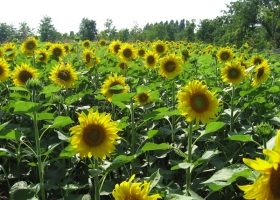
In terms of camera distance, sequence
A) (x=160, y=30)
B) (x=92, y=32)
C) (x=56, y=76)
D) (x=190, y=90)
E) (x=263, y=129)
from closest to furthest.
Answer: (x=263, y=129) → (x=190, y=90) → (x=56, y=76) → (x=160, y=30) → (x=92, y=32)

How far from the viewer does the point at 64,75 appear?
3631 mm

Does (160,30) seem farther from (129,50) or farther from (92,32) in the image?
(129,50)

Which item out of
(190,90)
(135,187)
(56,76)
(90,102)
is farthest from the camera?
(90,102)

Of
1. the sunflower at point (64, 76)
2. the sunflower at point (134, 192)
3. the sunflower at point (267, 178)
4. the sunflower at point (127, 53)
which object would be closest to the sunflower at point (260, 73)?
the sunflower at point (127, 53)

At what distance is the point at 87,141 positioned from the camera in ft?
6.82

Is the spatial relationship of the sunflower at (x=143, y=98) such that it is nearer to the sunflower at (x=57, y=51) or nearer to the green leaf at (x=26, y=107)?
the green leaf at (x=26, y=107)

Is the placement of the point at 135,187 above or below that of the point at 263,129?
below

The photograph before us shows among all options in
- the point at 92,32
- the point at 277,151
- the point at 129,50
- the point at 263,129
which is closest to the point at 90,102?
the point at 129,50

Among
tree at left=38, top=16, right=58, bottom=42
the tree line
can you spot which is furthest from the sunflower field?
tree at left=38, top=16, right=58, bottom=42

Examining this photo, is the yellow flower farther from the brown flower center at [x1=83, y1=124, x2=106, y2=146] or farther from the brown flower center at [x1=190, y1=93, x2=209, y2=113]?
the brown flower center at [x1=83, y1=124, x2=106, y2=146]

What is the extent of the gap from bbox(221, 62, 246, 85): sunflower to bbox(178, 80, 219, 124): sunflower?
4.00 feet

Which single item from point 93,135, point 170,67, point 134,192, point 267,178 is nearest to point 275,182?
point 267,178

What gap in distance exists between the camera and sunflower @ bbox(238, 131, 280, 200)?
3.59ft

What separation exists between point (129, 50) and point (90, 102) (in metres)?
1.09
